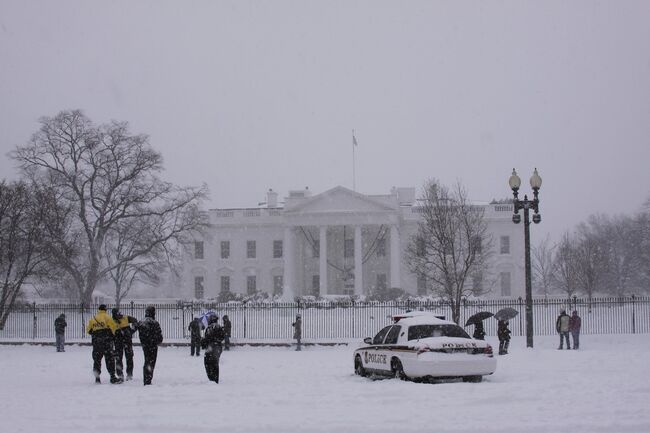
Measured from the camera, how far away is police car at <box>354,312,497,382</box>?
1476 cm

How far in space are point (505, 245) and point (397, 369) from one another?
57.6 m

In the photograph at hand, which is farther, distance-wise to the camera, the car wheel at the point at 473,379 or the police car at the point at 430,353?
the car wheel at the point at 473,379

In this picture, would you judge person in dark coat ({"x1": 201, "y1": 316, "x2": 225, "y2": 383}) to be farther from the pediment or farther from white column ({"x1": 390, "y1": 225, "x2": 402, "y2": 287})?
the pediment

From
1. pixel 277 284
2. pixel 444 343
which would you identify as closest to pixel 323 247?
pixel 277 284

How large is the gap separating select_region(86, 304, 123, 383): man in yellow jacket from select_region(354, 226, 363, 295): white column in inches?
2011

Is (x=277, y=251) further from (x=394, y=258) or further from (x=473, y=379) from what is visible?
(x=473, y=379)

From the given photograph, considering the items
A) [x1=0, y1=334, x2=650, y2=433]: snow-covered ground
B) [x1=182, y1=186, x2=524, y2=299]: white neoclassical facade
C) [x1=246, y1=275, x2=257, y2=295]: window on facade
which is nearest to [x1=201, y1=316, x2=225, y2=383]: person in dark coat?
[x1=0, y1=334, x2=650, y2=433]: snow-covered ground

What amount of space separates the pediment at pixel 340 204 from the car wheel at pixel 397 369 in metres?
52.1

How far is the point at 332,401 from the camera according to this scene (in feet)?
40.5

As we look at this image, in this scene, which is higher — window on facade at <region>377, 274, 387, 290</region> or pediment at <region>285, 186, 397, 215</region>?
pediment at <region>285, 186, 397, 215</region>

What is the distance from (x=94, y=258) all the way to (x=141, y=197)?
471cm

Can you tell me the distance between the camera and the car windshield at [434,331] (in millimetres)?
15609

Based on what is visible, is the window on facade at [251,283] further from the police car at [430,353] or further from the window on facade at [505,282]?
the police car at [430,353]

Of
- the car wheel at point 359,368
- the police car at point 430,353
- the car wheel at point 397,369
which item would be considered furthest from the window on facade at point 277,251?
the car wheel at point 397,369
